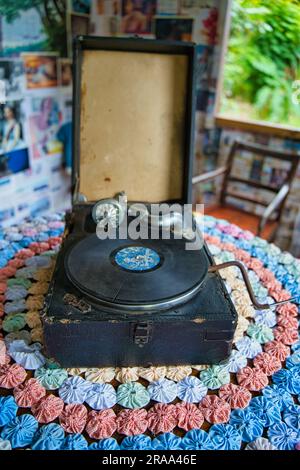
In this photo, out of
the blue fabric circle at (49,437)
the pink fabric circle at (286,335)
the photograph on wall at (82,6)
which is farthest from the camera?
the photograph on wall at (82,6)

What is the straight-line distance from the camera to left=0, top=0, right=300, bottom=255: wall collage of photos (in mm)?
2135

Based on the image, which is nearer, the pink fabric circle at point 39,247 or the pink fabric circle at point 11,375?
the pink fabric circle at point 11,375

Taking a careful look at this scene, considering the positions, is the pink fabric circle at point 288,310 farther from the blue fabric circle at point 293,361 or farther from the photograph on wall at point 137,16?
the photograph on wall at point 137,16

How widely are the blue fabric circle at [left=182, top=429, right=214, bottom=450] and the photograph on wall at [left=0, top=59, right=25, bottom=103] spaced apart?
1.89 m

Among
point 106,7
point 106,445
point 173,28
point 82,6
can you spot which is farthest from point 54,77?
point 106,445

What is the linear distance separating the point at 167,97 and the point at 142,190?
408mm

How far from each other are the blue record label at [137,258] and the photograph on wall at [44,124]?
1.39 meters

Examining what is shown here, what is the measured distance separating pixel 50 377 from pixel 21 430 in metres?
0.16

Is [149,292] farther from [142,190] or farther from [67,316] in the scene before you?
[142,190]

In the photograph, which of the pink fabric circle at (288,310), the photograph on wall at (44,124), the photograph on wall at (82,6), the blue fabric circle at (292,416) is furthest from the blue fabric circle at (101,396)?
the photograph on wall at (82,6)

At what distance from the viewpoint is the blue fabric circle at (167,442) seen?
2.96ft

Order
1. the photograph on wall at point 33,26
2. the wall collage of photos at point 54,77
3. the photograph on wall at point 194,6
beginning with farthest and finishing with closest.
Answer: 1. the photograph on wall at point 194,6
2. the wall collage of photos at point 54,77
3. the photograph on wall at point 33,26

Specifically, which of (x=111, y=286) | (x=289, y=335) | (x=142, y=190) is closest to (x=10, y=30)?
(x=142, y=190)

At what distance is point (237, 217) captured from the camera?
9.18ft
